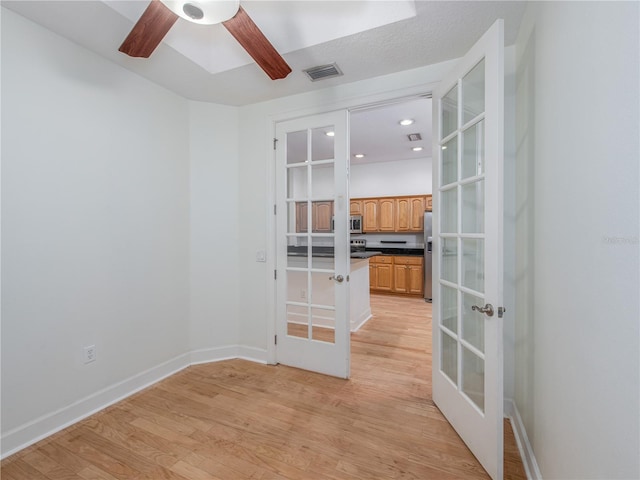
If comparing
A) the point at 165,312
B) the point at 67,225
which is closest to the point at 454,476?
the point at 165,312

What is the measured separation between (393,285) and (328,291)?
139 inches

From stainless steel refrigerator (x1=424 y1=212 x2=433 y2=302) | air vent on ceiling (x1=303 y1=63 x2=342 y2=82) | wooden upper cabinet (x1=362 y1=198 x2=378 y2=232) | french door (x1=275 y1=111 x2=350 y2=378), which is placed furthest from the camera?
wooden upper cabinet (x1=362 y1=198 x2=378 y2=232)

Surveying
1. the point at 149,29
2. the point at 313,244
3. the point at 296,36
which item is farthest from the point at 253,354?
the point at 296,36

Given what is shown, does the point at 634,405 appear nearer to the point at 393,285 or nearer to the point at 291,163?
Result: the point at 291,163

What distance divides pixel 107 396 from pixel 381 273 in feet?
15.8

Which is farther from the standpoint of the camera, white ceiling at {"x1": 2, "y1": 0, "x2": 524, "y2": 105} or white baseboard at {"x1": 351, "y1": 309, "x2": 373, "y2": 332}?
white baseboard at {"x1": 351, "y1": 309, "x2": 373, "y2": 332}

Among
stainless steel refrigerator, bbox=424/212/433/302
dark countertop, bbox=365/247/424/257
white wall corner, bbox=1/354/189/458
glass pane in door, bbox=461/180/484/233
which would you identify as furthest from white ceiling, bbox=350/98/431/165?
white wall corner, bbox=1/354/189/458

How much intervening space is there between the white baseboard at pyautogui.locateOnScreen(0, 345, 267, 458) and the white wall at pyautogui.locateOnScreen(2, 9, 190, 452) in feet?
0.04

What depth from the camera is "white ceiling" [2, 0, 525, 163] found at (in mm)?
1688

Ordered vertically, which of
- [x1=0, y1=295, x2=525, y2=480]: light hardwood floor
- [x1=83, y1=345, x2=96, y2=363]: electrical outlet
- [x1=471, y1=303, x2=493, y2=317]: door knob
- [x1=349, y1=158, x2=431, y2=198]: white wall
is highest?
[x1=349, y1=158, x2=431, y2=198]: white wall

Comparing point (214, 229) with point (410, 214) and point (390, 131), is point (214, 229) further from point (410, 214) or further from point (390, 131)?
point (410, 214)

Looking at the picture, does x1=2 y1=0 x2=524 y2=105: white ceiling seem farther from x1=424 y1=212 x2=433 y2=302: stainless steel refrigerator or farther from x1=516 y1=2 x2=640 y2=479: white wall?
x1=424 y1=212 x2=433 y2=302: stainless steel refrigerator

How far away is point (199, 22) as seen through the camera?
1431 millimetres

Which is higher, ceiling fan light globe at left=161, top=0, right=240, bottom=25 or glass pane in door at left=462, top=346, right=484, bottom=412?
ceiling fan light globe at left=161, top=0, right=240, bottom=25
